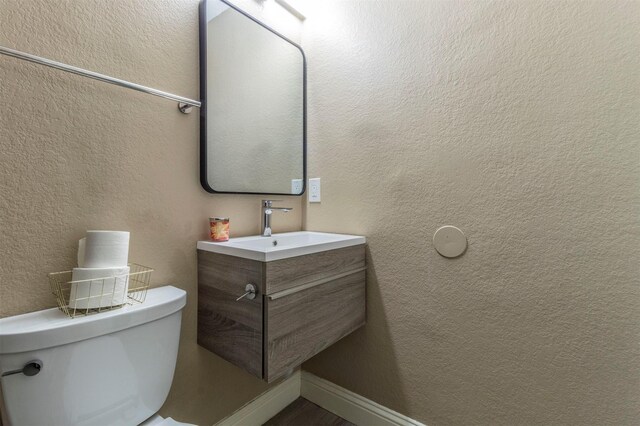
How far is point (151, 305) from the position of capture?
0.90 metres

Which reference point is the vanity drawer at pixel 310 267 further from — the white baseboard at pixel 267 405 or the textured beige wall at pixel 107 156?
the white baseboard at pixel 267 405

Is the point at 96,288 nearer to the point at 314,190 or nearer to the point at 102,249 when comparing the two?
the point at 102,249

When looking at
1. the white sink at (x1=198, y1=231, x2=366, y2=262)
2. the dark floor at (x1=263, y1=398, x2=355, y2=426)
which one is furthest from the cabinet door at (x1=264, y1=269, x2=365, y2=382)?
the dark floor at (x1=263, y1=398, x2=355, y2=426)

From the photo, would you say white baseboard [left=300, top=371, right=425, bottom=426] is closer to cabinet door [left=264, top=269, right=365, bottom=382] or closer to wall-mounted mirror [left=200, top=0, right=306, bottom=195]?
cabinet door [left=264, top=269, right=365, bottom=382]

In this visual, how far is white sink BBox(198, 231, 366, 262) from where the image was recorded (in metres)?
1.00

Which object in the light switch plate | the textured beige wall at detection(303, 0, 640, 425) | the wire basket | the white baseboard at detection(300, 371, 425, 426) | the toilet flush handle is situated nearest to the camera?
the toilet flush handle

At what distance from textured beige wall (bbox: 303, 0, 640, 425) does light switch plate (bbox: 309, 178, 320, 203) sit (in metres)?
0.08

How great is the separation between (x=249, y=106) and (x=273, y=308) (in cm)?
94

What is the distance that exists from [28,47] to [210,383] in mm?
1286

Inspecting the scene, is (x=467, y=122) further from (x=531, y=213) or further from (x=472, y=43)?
(x=531, y=213)

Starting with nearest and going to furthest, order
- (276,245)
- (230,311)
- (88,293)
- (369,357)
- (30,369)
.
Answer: (30,369)
(88,293)
(230,311)
(276,245)
(369,357)

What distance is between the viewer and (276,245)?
1.26 meters

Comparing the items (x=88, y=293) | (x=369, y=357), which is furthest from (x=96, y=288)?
(x=369, y=357)

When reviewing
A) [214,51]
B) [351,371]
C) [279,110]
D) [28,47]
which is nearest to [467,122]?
[279,110]
